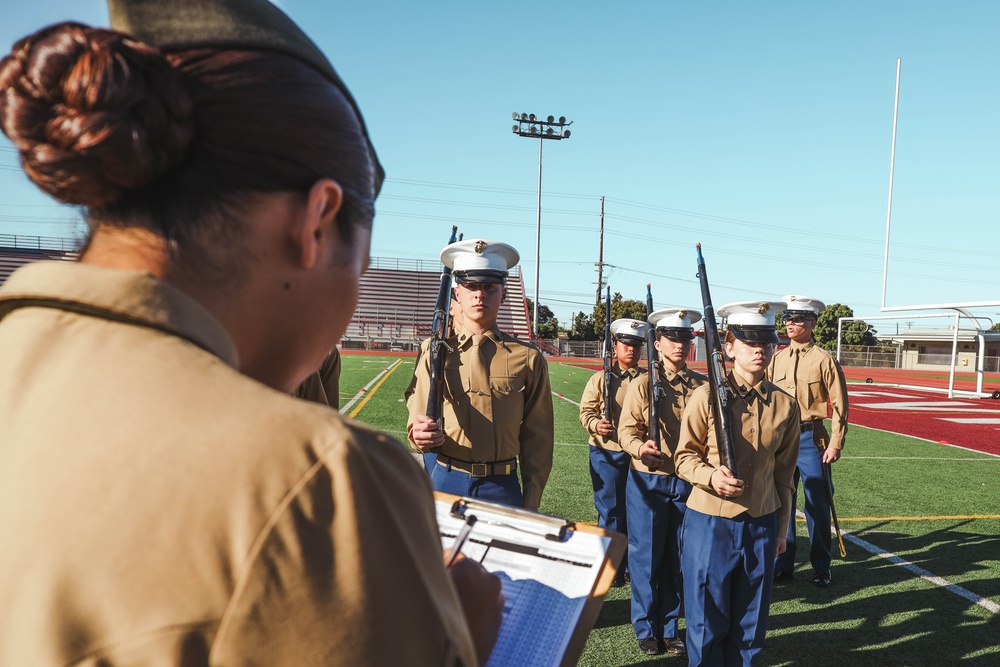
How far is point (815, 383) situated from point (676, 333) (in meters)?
1.91

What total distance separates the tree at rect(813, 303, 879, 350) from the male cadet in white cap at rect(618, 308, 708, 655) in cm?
6516

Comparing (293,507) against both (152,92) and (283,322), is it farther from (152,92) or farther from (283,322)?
(152,92)

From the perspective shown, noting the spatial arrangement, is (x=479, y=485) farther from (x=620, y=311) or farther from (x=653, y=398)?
(x=620, y=311)

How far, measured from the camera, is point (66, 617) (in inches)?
21.3

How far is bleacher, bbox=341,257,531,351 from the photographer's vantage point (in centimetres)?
5212

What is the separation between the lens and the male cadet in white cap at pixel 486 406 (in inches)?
171

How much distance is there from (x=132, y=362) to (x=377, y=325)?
5303 centimetres

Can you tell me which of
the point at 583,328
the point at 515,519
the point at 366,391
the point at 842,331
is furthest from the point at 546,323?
the point at 515,519

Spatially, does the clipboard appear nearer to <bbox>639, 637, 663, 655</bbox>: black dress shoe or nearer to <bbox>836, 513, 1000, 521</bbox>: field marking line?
<bbox>639, 637, 663, 655</bbox>: black dress shoe

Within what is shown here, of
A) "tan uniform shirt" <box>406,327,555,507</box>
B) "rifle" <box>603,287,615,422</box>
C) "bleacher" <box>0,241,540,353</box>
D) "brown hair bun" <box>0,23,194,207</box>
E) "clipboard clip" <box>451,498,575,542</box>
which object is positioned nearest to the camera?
"brown hair bun" <box>0,23,194,207</box>

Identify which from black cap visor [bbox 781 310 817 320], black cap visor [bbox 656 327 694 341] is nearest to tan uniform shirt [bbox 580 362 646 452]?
black cap visor [bbox 656 327 694 341]

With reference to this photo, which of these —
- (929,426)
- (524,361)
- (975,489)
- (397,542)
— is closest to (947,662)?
(524,361)

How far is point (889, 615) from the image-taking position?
5.11 m

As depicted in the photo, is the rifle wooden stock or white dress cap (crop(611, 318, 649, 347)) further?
white dress cap (crop(611, 318, 649, 347))
